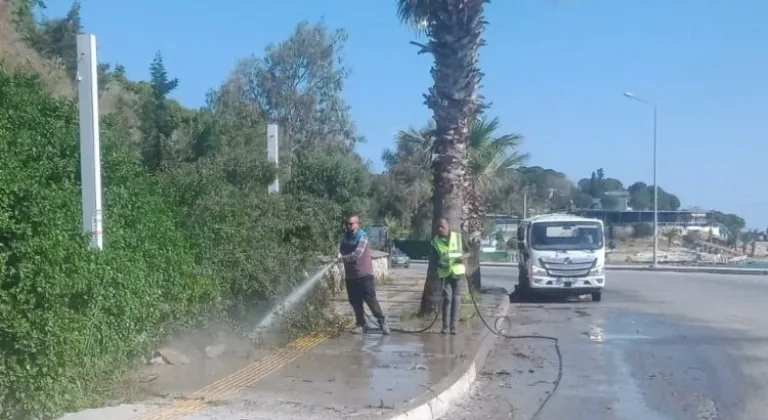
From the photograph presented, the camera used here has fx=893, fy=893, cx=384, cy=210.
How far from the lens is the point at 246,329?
437 inches

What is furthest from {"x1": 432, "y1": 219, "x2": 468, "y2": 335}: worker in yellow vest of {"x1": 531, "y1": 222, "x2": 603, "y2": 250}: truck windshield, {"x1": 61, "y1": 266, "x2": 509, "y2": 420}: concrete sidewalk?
{"x1": 531, "y1": 222, "x2": 603, "y2": 250}: truck windshield

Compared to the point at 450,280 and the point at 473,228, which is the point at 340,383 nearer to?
the point at 450,280

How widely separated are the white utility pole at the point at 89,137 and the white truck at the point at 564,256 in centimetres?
1538

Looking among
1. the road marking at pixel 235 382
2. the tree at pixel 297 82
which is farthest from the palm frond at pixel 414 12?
the tree at pixel 297 82

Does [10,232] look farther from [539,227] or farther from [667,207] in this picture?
[667,207]

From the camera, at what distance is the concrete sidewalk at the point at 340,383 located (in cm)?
794

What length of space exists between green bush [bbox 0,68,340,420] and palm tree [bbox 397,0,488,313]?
276 cm

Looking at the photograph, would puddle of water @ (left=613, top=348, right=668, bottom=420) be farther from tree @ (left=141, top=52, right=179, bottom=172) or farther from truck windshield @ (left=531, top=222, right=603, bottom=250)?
truck windshield @ (left=531, top=222, right=603, bottom=250)

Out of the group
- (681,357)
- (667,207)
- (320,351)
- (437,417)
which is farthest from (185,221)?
(667,207)

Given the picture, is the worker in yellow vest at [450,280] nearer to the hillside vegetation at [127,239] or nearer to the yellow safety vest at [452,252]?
the yellow safety vest at [452,252]

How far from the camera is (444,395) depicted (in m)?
8.96

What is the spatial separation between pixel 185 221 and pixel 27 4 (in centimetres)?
1092

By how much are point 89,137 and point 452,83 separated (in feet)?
27.6

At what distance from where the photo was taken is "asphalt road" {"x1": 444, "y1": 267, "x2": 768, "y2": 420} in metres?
9.06
